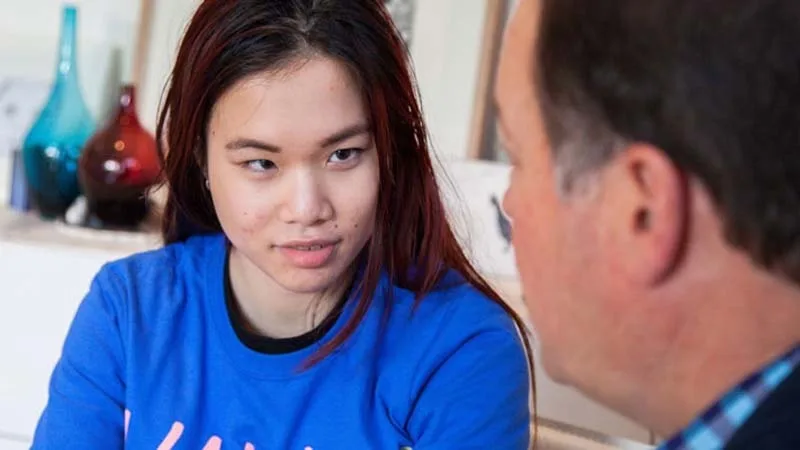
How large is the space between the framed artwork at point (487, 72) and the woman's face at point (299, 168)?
804mm

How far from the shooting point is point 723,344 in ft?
1.87

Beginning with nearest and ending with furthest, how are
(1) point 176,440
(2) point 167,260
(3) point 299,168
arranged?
(3) point 299,168 < (1) point 176,440 < (2) point 167,260

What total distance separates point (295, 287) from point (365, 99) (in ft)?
0.65

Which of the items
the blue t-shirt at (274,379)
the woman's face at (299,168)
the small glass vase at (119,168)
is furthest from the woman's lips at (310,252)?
the small glass vase at (119,168)

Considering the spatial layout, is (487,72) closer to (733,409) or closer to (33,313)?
(33,313)

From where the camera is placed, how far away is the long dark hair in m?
1.09

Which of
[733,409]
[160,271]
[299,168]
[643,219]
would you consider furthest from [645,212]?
[160,271]

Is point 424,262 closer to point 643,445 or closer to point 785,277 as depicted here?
point 643,445

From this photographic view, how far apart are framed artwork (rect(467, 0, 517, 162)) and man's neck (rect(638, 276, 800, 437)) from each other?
1314mm

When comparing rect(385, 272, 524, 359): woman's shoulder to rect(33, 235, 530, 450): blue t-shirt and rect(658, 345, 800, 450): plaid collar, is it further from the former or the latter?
rect(658, 345, 800, 450): plaid collar

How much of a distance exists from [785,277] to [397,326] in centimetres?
66

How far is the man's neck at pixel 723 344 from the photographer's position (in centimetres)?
56

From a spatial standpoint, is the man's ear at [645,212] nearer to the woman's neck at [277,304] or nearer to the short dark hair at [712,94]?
the short dark hair at [712,94]

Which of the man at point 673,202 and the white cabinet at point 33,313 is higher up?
the man at point 673,202
